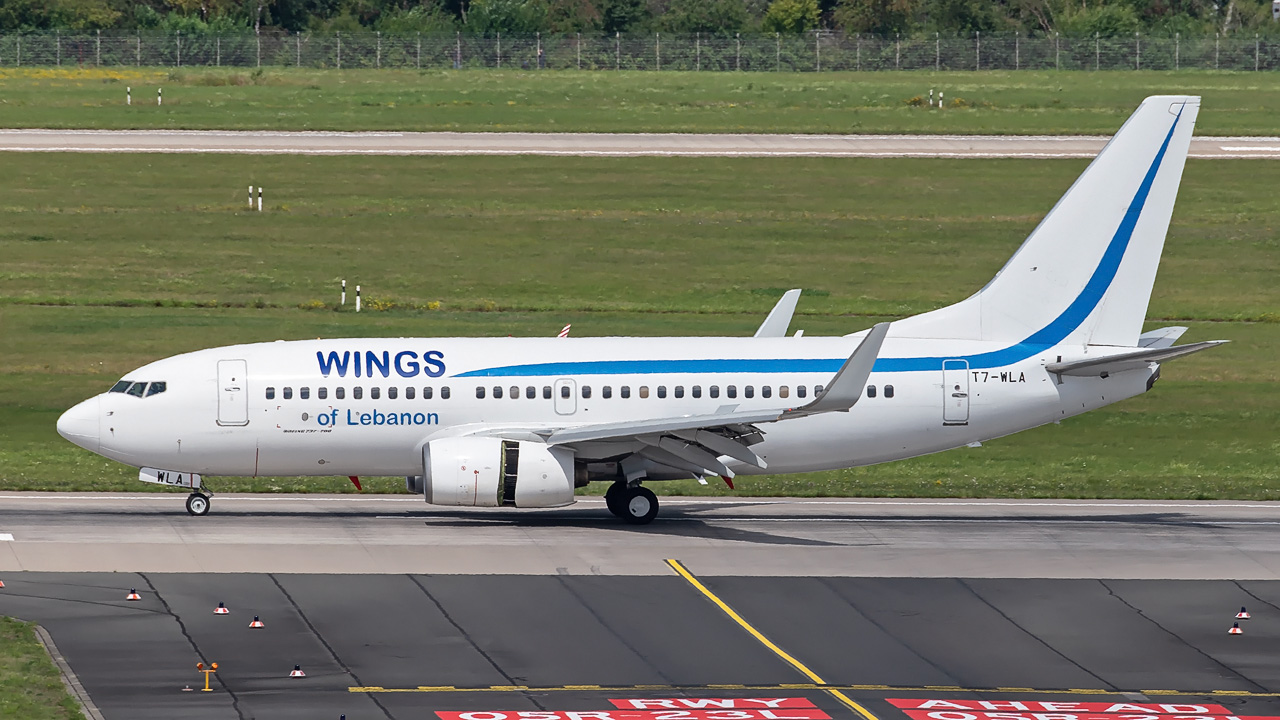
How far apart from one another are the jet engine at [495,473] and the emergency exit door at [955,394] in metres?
8.12

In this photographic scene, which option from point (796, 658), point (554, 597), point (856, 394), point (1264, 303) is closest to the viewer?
point (796, 658)

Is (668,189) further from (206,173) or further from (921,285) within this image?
(206,173)

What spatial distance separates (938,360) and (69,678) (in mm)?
19579

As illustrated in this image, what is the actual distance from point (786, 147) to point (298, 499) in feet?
165

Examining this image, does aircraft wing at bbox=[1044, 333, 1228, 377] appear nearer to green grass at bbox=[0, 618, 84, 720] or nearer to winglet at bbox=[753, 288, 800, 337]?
winglet at bbox=[753, 288, 800, 337]

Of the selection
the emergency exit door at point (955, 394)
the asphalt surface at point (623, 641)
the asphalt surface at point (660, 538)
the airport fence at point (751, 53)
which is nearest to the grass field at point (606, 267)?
the asphalt surface at point (660, 538)

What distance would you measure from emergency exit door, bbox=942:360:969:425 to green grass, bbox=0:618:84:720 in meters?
18.9

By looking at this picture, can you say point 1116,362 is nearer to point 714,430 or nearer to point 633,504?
point 714,430

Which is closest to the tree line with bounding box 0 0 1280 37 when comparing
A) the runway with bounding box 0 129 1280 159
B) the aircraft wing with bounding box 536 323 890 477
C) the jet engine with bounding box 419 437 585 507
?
the runway with bounding box 0 129 1280 159

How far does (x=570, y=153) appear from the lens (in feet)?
276

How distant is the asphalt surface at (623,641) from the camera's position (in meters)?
24.1

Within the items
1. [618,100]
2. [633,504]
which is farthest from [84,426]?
[618,100]

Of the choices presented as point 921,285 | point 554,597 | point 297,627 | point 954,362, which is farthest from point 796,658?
point 921,285

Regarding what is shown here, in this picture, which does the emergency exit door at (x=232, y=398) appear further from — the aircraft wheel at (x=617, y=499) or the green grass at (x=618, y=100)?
the green grass at (x=618, y=100)
